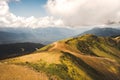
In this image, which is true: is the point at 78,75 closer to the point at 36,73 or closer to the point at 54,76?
the point at 54,76

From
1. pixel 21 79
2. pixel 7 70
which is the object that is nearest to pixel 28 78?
pixel 21 79

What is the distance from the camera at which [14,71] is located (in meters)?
65.1

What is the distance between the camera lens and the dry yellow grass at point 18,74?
59.7 metres

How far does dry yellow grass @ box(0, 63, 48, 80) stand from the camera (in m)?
59.7

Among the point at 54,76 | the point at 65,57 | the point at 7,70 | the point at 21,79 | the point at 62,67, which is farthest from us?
the point at 65,57

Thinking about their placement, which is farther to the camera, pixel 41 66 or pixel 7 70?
pixel 41 66

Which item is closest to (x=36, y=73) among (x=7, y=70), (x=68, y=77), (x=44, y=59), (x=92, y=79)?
(x=7, y=70)

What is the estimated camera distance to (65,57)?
98312 millimetres

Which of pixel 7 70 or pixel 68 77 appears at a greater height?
pixel 7 70

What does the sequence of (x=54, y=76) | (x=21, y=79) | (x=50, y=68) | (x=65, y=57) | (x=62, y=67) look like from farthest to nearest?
(x=65, y=57), (x=62, y=67), (x=50, y=68), (x=54, y=76), (x=21, y=79)

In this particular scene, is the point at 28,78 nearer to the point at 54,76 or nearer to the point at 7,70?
the point at 7,70

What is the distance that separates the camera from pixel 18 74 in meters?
63.1

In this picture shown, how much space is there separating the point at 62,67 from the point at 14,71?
24.8 m

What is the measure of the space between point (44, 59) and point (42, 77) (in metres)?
24.1
